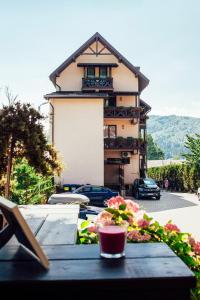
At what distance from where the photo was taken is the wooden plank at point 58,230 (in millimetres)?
3188

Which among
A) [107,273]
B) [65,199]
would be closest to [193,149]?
[65,199]

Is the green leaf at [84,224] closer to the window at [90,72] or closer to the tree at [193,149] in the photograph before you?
the window at [90,72]

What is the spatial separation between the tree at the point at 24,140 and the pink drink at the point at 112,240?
32.2ft

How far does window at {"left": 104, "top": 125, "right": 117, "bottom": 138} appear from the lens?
107 ft

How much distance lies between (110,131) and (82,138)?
3.71 meters

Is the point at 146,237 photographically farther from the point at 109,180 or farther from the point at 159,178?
the point at 159,178

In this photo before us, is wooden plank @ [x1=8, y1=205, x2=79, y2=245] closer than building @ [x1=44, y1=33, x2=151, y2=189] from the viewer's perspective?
Yes

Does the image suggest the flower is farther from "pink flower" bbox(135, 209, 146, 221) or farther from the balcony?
the balcony

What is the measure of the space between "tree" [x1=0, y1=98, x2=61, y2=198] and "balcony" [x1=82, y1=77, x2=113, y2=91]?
19083 millimetres

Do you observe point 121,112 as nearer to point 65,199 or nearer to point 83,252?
point 65,199

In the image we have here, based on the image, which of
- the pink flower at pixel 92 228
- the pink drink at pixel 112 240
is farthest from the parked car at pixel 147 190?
the pink drink at pixel 112 240

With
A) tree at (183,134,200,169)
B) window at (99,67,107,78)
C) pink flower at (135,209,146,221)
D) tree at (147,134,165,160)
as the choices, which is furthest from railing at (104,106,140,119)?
tree at (147,134,165,160)

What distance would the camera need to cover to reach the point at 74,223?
4.11m

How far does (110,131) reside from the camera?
32.8 metres
